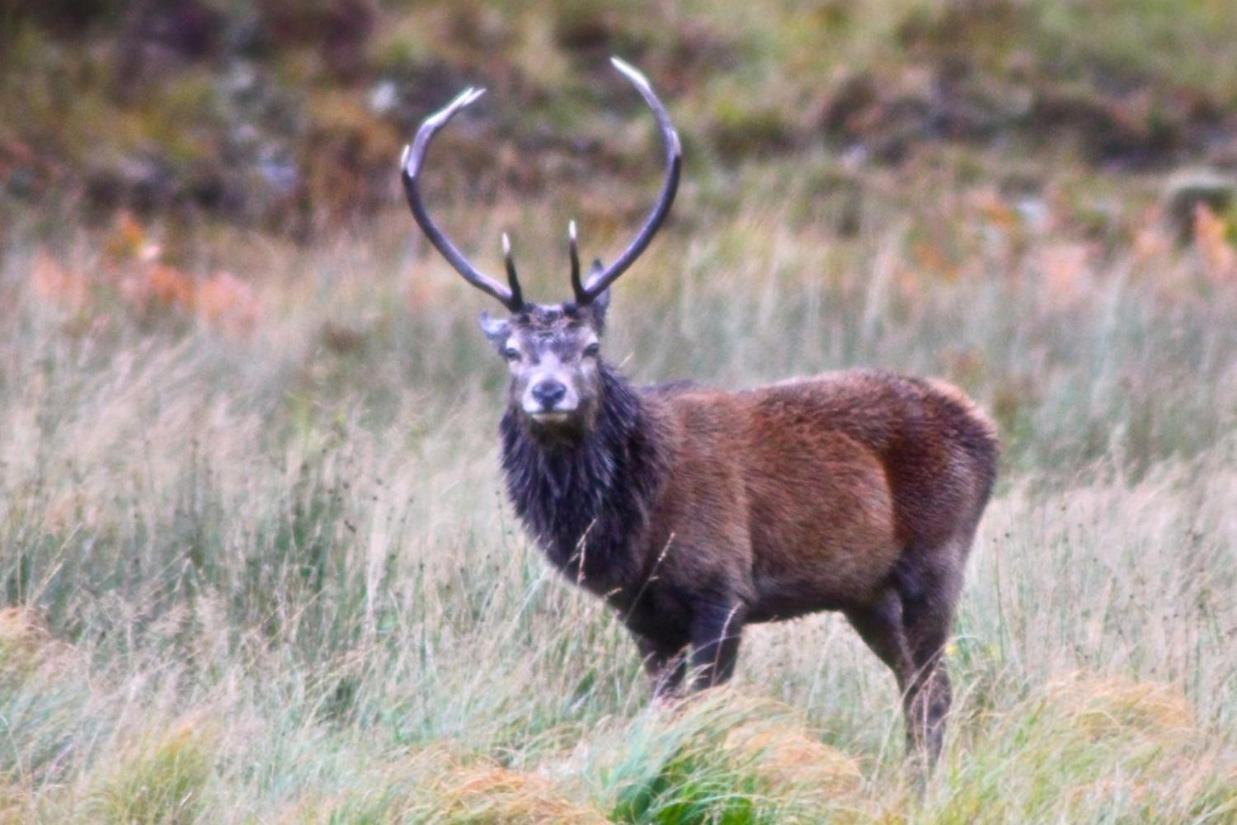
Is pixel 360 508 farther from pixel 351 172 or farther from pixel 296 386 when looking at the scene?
pixel 351 172

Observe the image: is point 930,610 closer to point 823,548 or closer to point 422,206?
point 823,548

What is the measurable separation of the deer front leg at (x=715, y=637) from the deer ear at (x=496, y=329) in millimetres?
1129

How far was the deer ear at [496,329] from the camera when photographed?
7793 millimetres

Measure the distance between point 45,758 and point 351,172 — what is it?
15578 millimetres

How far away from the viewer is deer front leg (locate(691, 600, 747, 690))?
742 cm

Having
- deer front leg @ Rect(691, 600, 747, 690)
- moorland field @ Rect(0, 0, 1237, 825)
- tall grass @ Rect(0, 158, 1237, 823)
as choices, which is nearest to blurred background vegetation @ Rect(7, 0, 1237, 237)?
moorland field @ Rect(0, 0, 1237, 825)

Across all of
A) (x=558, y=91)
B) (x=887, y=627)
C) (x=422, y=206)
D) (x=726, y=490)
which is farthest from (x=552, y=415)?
(x=558, y=91)

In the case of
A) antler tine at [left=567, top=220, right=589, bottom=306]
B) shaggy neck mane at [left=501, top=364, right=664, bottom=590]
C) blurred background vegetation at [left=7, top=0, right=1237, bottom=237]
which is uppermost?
→ blurred background vegetation at [left=7, top=0, right=1237, bottom=237]

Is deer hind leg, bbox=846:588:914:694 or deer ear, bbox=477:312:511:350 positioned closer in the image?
deer ear, bbox=477:312:511:350

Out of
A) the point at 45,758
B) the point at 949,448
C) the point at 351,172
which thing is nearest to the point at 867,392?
the point at 949,448

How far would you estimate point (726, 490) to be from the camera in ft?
25.3

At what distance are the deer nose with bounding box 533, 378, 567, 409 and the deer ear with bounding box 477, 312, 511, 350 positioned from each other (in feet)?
1.34

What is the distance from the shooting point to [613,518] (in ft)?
24.9

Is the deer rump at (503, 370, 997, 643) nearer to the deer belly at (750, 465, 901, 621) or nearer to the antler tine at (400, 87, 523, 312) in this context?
the deer belly at (750, 465, 901, 621)
